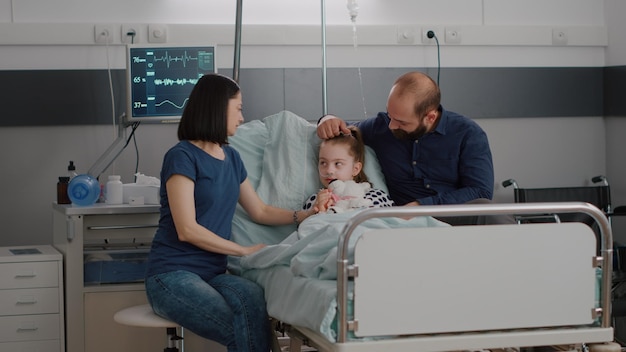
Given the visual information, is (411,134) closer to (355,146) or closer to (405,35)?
(355,146)

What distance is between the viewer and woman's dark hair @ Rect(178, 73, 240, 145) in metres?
3.08

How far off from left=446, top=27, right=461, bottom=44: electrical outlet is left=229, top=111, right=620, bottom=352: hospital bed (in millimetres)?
2491

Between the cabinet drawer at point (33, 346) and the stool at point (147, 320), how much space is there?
56cm

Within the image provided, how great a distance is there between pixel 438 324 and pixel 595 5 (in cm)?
336

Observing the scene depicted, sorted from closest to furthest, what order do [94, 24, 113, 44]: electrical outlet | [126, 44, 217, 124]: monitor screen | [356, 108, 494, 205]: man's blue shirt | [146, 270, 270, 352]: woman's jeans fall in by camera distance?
1. [146, 270, 270, 352]: woman's jeans
2. [356, 108, 494, 205]: man's blue shirt
3. [126, 44, 217, 124]: monitor screen
4. [94, 24, 113, 44]: electrical outlet

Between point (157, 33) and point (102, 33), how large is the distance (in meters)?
0.27

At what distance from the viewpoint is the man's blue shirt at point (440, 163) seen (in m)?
3.53

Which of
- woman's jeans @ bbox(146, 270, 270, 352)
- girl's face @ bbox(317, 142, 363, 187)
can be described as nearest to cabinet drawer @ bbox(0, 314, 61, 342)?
woman's jeans @ bbox(146, 270, 270, 352)

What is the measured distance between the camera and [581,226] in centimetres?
256

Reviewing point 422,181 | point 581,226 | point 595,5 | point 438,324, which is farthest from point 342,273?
point 595,5

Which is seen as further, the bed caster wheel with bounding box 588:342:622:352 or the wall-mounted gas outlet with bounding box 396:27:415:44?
the wall-mounted gas outlet with bounding box 396:27:415:44

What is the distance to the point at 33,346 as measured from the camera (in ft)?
11.6

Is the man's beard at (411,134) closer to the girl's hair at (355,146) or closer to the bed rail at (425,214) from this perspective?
the girl's hair at (355,146)

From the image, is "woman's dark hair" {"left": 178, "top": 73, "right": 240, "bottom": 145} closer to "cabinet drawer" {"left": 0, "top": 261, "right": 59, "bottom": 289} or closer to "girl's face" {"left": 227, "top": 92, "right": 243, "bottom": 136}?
"girl's face" {"left": 227, "top": 92, "right": 243, "bottom": 136}
